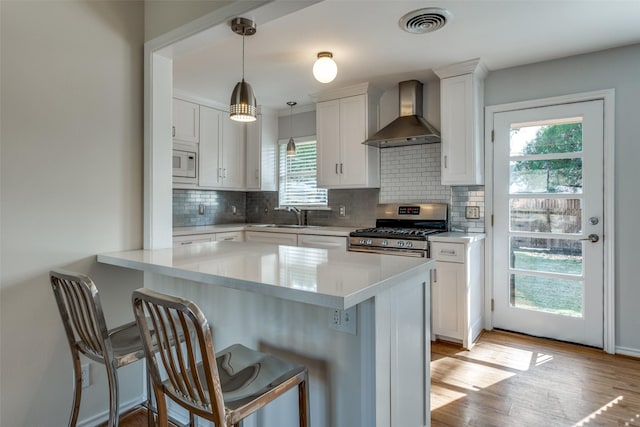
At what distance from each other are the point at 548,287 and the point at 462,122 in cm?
164

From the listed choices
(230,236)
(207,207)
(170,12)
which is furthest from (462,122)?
(207,207)

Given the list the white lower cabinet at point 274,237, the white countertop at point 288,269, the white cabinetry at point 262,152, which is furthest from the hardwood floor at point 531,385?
the white cabinetry at point 262,152

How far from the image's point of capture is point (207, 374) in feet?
3.39

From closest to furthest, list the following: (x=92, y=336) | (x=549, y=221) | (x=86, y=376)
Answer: (x=92, y=336) → (x=86, y=376) → (x=549, y=221)

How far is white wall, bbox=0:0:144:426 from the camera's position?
1.71 meters

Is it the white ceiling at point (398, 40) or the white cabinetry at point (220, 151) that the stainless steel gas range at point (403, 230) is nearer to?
the white ceiling at point (398, 40)

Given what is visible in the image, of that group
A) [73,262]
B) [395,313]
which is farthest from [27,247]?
[395,313]

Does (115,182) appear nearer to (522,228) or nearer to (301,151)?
(301,151)

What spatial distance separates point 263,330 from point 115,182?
1.21 metres

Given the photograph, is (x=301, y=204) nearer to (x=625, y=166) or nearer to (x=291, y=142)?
(x=291, y=142)

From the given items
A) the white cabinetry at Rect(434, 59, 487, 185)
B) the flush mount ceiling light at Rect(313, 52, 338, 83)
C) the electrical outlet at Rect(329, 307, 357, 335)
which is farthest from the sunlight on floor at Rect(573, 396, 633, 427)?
the flush mount ceiling light at Rect(313, 52, 338, 83)

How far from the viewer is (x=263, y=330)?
1688 millimetres

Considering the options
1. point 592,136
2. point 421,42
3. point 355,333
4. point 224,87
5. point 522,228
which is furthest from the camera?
point 224,87

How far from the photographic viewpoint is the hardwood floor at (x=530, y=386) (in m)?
2.06
